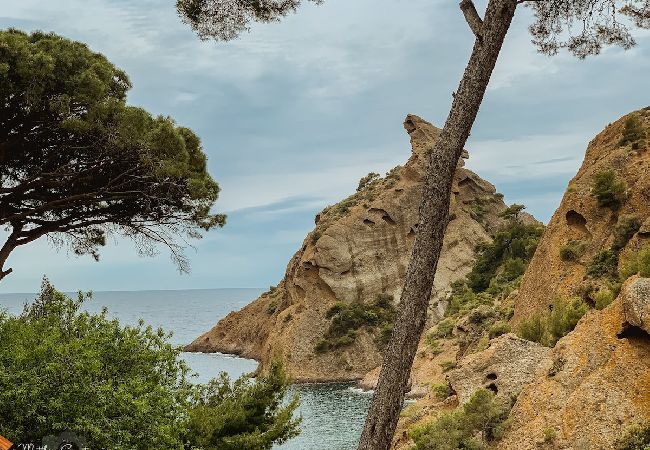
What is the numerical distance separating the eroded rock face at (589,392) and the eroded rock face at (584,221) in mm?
9515

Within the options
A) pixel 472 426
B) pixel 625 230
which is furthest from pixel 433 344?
pixel 472 426

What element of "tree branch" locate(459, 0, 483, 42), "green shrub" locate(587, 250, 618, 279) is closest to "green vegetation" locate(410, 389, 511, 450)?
"tree branch" locate(459, 0, 483, 42)

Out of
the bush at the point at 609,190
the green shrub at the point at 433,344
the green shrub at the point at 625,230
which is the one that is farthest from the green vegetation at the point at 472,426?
the green shrub at the point at 433,344

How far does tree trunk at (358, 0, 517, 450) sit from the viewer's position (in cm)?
666

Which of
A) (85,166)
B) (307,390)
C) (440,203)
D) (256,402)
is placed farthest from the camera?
(307,390)

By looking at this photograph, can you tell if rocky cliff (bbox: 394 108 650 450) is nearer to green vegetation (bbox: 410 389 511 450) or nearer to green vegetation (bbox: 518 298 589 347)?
green vegetation (bbox: 410 389 511 450)

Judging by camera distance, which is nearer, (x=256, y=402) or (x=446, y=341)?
(x=256, y=402)

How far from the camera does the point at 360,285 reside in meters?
70.1

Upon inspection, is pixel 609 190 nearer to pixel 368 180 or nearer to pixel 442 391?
pixel 442 391

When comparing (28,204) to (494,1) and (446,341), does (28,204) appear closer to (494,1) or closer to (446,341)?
(494,1)

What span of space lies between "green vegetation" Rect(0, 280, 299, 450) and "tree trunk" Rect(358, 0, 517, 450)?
5833 millimetres

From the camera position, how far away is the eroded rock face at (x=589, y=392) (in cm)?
898

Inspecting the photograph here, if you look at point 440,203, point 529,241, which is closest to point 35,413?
point 440,203

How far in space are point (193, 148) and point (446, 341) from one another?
120 ft
